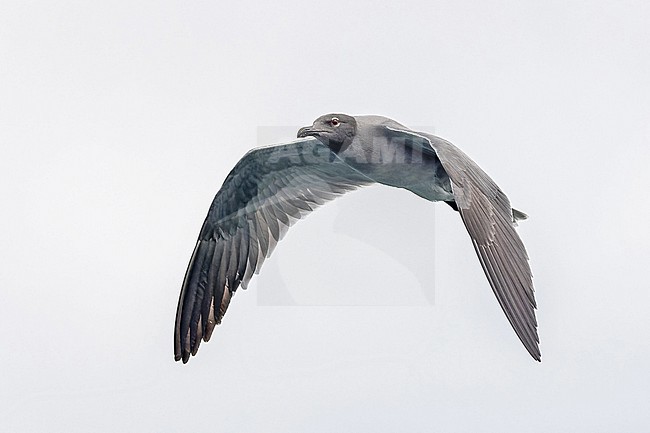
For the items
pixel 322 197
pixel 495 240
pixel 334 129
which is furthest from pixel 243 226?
pixel 495 240

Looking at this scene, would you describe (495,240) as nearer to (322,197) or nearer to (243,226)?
(322,197)

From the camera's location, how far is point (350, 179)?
22.0 m

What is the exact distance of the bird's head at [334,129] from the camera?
1894 centimetres

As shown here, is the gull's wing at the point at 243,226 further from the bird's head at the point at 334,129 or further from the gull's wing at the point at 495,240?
the gull's wing at the point at 495,240

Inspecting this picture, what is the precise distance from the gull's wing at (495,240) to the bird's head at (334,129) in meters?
1.51

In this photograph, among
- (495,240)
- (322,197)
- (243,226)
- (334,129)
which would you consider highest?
(334,129)

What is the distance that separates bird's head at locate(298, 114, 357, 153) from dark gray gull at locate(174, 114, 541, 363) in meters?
0.02

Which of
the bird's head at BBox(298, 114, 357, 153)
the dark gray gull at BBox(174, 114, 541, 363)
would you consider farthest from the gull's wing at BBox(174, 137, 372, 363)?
the bird's head at BBox(298, 114, 357, 153)

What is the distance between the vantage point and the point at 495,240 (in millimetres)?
16844

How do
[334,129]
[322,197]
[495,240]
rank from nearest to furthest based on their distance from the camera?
1. [495,240]
2. [334,129]
3. [322,197]

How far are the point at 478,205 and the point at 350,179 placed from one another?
Answer: 17.4ft

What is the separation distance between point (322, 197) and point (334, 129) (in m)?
3.53

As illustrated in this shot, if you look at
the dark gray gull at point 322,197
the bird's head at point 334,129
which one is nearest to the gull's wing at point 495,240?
the dark gray gull at point 322,197

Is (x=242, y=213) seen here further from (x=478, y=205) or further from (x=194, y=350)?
(x=478, y=205)
